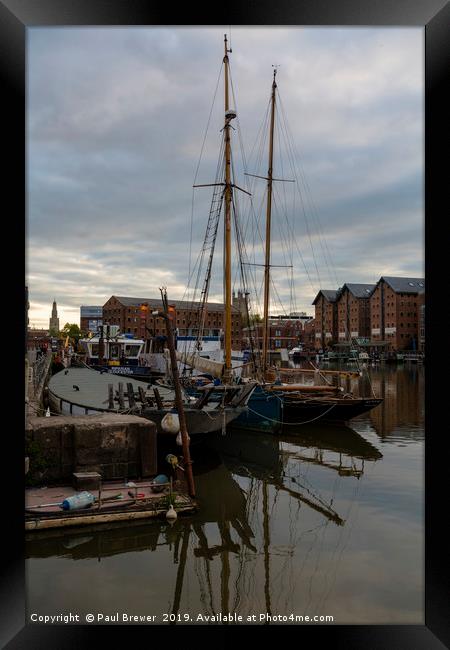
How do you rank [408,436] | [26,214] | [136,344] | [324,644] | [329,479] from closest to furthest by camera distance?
[324,644] → [26,214] → [329,479] → [408,436] → [136,344]

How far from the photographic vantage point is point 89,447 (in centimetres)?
1062

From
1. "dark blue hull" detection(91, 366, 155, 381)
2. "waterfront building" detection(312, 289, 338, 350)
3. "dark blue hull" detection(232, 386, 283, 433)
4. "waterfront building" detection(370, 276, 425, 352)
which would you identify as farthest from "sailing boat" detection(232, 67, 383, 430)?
"waterfront building" detection(312, 289, 338, 350)

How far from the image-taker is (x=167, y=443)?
1492cm

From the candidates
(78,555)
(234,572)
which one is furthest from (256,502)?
(78,555)

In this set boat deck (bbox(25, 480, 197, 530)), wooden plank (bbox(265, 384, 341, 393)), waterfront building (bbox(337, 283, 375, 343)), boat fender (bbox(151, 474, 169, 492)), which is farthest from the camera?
waterfront building (bbox(337, 283, 375, 343))

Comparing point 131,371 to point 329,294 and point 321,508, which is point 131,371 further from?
point 329,294

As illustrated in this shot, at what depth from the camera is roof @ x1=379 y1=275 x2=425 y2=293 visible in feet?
313

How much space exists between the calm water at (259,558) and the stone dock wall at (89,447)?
183 centimetres

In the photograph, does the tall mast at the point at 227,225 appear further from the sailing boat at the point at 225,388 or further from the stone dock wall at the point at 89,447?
the stone dock wall at the point at 89,447

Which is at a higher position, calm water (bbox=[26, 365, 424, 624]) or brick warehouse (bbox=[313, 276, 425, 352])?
brick warehouse (bbox=[313, 276, 425, 352])

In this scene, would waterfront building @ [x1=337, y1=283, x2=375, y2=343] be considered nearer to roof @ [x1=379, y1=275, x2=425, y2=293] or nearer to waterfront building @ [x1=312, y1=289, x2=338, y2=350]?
waterfront building @ [x1=312, y1=289, x2=338, y2=350]
